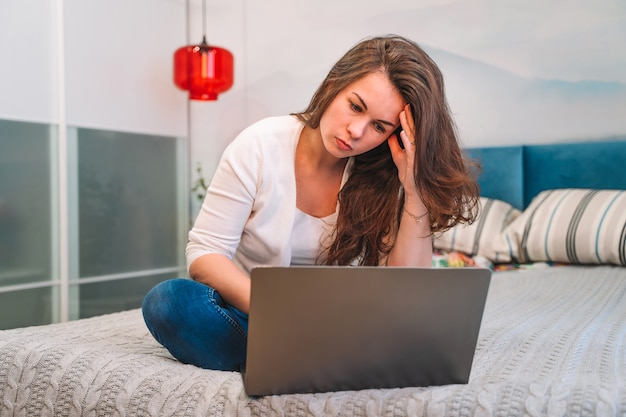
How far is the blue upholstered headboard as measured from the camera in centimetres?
262

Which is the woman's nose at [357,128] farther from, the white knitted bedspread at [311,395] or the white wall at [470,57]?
the white wall at [470,57]

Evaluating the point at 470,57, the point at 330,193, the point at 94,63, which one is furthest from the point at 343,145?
the point at 94,63

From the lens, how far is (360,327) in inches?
35.2

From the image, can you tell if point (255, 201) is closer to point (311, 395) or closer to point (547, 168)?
point (311, 395)

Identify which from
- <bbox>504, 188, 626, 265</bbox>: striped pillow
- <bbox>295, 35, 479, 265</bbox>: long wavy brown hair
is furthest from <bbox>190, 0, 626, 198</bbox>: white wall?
<bbox>295, 35, 479, 265</bbox>: long wavy brown hair

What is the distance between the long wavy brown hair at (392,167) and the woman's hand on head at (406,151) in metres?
0.01

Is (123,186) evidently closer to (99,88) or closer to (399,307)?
(99,88)

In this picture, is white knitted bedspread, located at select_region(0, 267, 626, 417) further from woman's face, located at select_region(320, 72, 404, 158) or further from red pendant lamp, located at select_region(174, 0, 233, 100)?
red pendant lamp, located at select_region(174, 0, 233, 100)

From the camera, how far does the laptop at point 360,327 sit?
85cm

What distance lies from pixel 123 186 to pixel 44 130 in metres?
0.53

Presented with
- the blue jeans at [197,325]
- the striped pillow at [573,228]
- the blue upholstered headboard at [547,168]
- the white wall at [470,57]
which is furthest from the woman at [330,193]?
the white wall at [470,57]

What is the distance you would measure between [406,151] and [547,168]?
5.38ft

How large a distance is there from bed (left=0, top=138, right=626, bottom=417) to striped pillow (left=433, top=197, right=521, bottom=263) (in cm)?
10

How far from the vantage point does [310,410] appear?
3.01 feet
